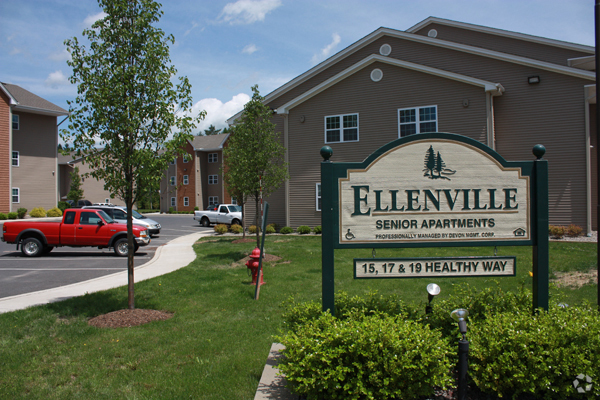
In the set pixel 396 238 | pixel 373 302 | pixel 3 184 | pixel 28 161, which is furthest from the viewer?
pixel 28 161

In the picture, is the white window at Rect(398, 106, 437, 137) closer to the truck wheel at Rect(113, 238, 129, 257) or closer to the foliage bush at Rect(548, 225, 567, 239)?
→ the foliage bush at Rect(548, 225, 567, 239)

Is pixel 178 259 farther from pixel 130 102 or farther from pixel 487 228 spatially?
pixel 487 228

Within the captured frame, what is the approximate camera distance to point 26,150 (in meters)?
37.6

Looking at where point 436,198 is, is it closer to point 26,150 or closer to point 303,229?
point 303,229

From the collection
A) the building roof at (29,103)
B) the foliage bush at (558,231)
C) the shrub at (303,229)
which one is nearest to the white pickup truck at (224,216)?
the shrub at (303,229)

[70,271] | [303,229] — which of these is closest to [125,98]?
[70,271]

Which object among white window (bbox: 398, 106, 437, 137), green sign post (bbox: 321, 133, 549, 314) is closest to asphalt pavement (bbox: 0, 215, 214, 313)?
green sign post (bbox: 321, 133, 549, 314)

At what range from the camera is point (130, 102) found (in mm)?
6938

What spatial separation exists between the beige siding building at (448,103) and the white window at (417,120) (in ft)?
0.16

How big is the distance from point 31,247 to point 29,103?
2797 centimetres

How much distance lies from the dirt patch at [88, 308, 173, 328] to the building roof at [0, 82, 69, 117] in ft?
116

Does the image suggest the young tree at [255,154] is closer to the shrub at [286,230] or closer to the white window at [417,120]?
the shrub at [286,230]

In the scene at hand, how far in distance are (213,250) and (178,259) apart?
1995 mm

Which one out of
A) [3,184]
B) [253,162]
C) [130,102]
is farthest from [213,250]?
[3,184]
